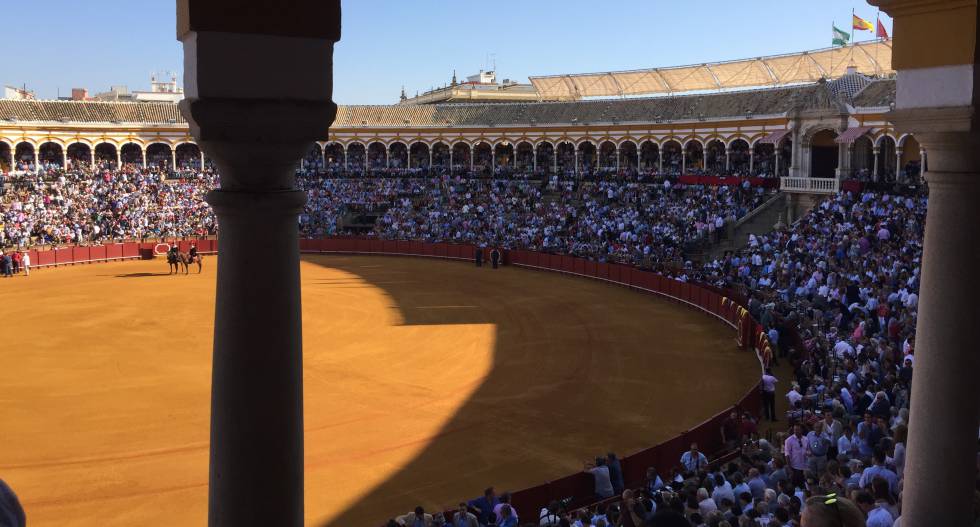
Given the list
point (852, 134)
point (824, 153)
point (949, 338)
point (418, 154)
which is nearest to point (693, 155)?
point (824, 153)

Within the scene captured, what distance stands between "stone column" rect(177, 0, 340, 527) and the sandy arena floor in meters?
7.97

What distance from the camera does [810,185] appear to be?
37.3 meters

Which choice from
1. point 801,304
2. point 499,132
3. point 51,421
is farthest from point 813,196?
point 51,421

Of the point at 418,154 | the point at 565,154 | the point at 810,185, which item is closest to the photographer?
the point at 810,185

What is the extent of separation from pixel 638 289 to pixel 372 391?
53.9ft

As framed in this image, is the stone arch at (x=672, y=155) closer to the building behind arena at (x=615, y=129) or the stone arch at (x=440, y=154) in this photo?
the building behind arena at (x=615, y=129)

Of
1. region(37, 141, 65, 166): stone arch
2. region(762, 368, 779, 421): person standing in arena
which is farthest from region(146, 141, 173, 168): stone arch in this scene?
region(762, 368, 779, 421): person standing in arena

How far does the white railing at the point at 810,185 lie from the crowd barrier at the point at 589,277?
10.3 metres

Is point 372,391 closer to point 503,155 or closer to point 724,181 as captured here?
point 724,181

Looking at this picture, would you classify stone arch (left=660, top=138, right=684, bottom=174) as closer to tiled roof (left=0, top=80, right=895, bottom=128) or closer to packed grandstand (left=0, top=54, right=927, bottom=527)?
packed grandstand (left=0, top=54, right=927, bottom=527)

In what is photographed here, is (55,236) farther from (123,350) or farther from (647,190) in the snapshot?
(647,190)

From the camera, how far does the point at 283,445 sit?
12.0ft

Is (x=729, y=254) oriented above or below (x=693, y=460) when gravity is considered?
above

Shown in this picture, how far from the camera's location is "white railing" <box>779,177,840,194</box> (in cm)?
3591
